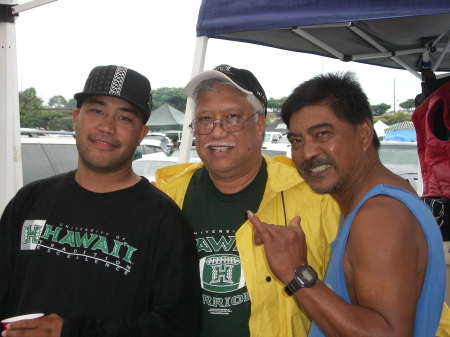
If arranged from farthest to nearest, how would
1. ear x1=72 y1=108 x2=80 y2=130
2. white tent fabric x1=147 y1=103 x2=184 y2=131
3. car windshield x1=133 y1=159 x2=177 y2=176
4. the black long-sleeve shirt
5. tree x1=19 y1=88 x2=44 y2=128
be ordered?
white tent fabric x1=147 y1=103 x2=184 y2=131 → tree x1=19 y1=88 x2=44 y2=128 → car windshield x1=133 y1=159 x2=177 y2=176 → ear x1=72 y1=108 x2=80 y2=130 → the black long-sleeve shirt

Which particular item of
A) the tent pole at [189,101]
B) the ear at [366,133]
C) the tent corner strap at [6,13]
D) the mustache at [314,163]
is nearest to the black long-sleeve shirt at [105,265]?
the mustache at [314,163]

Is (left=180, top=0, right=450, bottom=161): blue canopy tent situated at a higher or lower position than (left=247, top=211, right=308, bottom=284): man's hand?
higher

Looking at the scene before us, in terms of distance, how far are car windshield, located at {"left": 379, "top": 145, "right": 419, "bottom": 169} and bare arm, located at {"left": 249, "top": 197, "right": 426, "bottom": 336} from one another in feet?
20.9

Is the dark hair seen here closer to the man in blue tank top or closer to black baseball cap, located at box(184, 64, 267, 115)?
the man in blue tank top

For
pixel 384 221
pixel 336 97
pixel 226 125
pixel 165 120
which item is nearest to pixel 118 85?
pixel 226 125

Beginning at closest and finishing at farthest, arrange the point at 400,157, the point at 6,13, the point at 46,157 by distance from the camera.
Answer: the point at 6,13 → the point at 46,157 → the point at 400,157

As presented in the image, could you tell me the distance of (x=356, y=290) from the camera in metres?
1.35

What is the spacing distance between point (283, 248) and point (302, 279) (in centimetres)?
14

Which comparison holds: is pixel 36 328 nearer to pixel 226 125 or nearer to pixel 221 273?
pixel 221 273

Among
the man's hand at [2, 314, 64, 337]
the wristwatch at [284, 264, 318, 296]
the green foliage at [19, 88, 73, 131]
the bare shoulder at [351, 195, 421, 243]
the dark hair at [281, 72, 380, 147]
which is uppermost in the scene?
the green foliage at [19, 88, 73, 131]

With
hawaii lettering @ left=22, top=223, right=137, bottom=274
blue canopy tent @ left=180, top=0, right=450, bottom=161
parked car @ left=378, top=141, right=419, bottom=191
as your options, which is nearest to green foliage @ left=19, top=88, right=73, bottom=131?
parked car @ left=378, top=141, right=419, bottom=191

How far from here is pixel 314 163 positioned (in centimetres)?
173

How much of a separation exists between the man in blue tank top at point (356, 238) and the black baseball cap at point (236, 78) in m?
0.28

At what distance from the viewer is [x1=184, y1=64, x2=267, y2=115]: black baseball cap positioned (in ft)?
6.57
